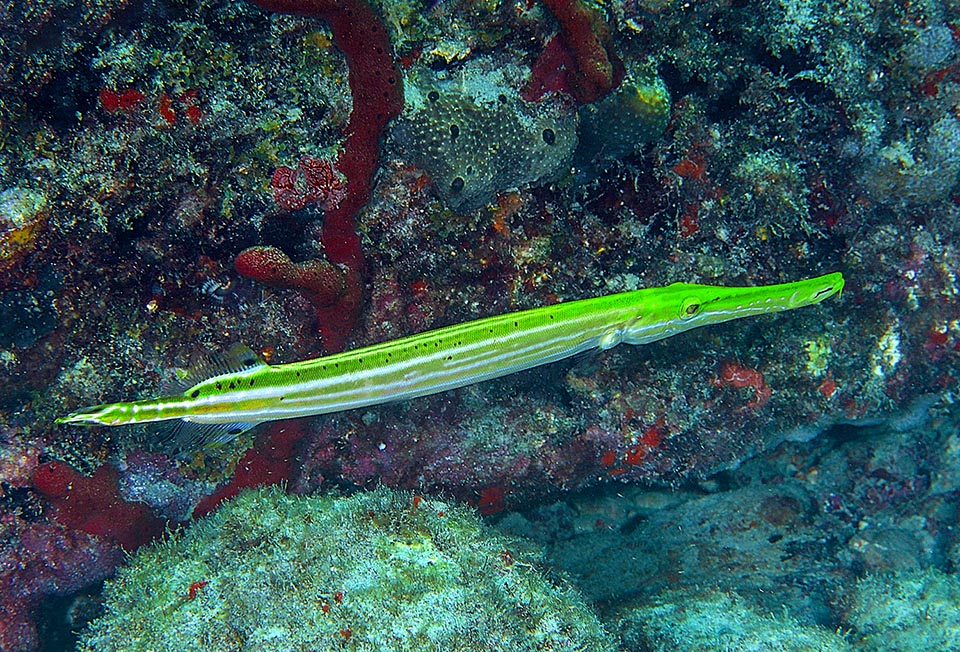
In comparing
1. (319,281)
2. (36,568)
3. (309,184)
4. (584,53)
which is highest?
(584,53)

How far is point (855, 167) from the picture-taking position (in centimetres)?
464

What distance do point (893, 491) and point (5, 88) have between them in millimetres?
8916

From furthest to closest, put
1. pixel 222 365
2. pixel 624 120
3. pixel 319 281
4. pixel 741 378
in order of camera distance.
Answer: pixel 741 378 → pixel 624 120 → pixel 319 281 → pixel 222 365

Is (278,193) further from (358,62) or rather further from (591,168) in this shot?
(591,168)

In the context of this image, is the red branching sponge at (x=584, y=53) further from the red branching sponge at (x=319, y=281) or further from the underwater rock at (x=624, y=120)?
the red branching sponge at (x=319, y=281)

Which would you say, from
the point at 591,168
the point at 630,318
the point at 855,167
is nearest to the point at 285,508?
the point at 630,318

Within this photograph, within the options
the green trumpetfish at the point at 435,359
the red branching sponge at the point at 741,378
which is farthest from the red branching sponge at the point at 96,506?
the red branching sponge at the point at 741,378

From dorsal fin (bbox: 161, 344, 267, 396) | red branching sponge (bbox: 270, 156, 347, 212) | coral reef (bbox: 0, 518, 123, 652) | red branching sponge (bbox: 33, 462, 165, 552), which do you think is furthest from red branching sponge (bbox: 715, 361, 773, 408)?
coral reef (bbox: 0, 518, 123, 652)

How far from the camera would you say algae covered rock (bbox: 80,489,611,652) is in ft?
11.8

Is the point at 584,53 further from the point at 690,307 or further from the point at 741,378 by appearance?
the point at 741,378

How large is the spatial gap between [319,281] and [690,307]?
237 cm

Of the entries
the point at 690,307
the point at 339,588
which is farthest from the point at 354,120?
the point at 339,588

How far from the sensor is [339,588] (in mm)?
3729

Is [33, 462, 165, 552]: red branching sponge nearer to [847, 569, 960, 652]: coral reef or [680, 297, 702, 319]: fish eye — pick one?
[680, 297, 702, 319]: fish eye
